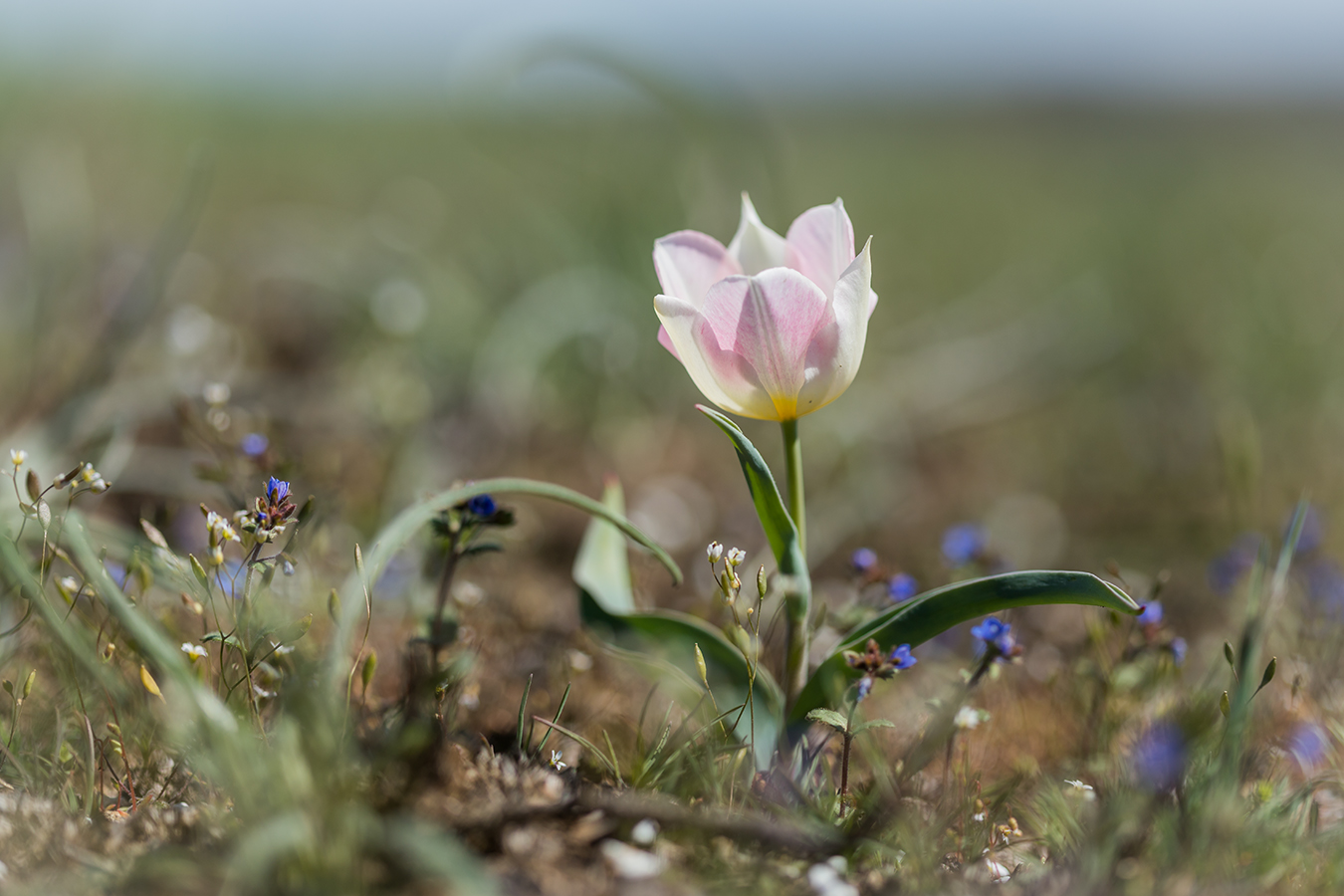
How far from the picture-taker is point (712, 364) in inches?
42.3

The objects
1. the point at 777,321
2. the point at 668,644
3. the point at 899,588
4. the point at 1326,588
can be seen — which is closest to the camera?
the point at 777,321

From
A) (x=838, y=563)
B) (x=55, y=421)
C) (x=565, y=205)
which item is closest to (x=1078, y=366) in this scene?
(x=838, y=563)

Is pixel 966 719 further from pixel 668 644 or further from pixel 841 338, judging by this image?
pixel 841 338

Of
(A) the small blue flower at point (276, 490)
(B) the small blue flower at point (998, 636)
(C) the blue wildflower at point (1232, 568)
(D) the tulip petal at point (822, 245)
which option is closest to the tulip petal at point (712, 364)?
(D) the tulip petal at point (822, 245)

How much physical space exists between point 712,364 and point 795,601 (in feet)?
0.99

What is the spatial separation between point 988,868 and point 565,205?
3308 mm

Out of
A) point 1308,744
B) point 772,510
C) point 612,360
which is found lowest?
point 1308,744

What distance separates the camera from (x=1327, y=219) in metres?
6.32

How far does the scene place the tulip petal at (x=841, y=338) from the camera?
102 centimetres

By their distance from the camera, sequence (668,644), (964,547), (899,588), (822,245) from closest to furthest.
Result: 1. (822,245)
2. (668,644)
3. (899,588)
4. (964,547)

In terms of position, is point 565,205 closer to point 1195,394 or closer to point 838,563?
point 838,563

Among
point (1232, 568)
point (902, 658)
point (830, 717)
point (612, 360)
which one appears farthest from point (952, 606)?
point (612, 360)

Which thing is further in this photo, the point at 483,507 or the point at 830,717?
the point at 483,507

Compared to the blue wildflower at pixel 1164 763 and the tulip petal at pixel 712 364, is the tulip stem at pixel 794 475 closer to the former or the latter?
the tulip petal at pixel 712 364
